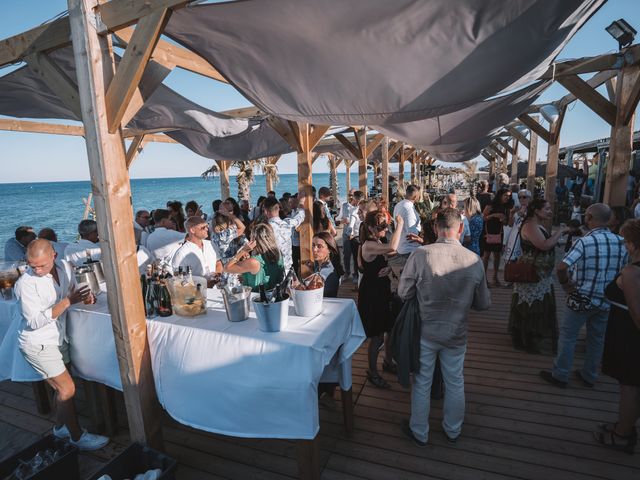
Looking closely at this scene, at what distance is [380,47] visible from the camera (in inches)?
73.9

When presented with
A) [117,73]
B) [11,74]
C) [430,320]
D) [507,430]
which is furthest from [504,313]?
[11,74]

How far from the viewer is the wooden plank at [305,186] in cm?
427

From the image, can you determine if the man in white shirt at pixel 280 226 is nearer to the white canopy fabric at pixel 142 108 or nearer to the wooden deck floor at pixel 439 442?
the white canopy fabric at pixel 142 108

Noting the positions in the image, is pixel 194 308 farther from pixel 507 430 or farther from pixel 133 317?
pixel 507 430

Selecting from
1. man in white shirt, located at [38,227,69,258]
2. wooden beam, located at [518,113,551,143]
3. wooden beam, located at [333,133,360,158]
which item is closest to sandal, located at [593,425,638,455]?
man in white shirt, located at [38,227,69,258]

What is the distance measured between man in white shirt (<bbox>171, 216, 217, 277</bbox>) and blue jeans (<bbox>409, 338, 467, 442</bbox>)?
6.30 feet

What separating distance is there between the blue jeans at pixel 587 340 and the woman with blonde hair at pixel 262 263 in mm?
2340

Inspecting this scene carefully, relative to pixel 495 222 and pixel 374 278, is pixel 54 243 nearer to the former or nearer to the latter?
pixel 374 278

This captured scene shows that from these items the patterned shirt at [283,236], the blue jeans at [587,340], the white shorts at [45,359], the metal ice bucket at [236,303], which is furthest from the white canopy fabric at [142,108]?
the blue jeans at [587,340]

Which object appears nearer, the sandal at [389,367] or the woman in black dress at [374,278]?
the woman in black dress at [374,278]

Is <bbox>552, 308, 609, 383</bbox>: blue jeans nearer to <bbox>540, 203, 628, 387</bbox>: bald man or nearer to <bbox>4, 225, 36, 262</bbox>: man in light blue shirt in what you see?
<bbox>540, 203, 628, 387</bbox>: bald man

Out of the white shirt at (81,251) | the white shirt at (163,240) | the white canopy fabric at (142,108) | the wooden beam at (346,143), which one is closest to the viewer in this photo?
the white canopy fabric at (142,108)

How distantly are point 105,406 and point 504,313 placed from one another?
14.2 feet

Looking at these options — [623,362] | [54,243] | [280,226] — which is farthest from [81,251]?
[623,362]
